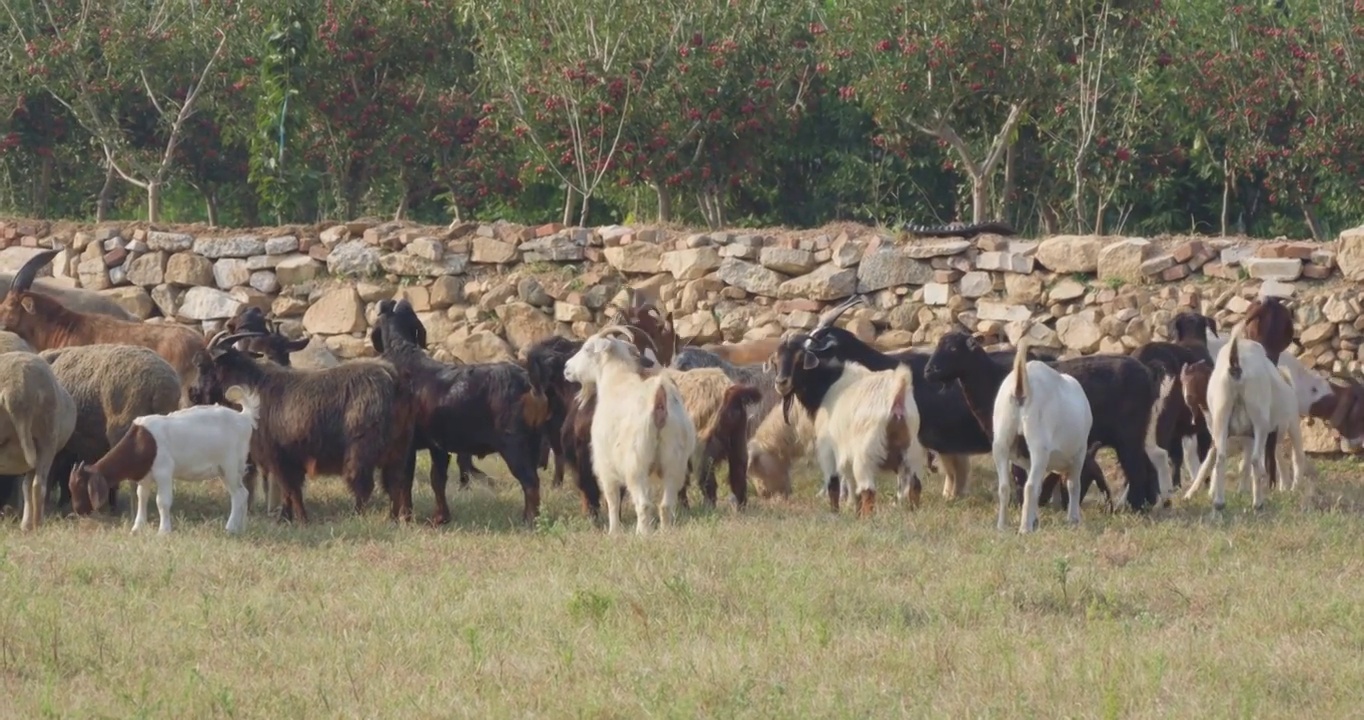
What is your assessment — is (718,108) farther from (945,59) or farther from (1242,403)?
(1242,403)

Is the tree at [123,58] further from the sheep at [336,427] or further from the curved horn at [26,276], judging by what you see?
the sheep at [336,427]

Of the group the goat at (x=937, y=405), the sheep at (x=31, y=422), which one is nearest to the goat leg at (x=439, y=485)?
the sheep at (x=31, y=422)

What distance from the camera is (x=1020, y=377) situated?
1083cm

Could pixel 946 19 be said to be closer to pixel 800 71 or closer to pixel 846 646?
pixel 800 71

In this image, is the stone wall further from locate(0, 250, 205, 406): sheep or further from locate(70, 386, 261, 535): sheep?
locate(70, 386, 261, 535): sheep

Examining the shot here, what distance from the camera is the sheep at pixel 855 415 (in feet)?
38.6

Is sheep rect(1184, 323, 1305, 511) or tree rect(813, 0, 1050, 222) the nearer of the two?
sheep rect(1184, 323, 1305, 511)

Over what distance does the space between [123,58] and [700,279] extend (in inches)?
311

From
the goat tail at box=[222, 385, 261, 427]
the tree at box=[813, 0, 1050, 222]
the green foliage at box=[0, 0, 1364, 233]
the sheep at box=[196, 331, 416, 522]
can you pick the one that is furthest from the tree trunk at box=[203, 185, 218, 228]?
A: the sheep at box=[196, 331, 416, 522]

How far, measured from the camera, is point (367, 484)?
1166 cm

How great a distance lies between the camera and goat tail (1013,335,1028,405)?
1078 centimetres

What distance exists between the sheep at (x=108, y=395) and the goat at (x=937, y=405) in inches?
164

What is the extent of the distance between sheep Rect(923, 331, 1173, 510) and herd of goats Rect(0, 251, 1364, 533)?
0.04ft

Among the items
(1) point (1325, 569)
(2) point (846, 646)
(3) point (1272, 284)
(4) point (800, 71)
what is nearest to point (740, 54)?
(4) point (800, 71)
